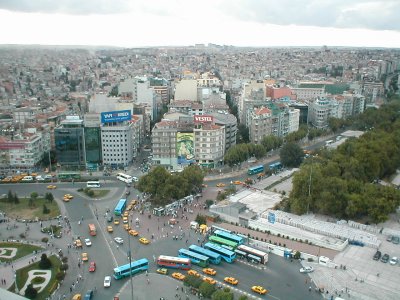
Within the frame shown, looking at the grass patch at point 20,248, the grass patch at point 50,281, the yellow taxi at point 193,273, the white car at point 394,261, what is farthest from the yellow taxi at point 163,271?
the white car at point 394,261

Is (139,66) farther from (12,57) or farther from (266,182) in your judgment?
(266,182)

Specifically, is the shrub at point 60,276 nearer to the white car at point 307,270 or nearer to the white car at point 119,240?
the white car at point 119,240

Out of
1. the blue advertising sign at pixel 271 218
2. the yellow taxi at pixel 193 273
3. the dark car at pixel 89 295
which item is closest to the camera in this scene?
the dark car at pixel 89 295

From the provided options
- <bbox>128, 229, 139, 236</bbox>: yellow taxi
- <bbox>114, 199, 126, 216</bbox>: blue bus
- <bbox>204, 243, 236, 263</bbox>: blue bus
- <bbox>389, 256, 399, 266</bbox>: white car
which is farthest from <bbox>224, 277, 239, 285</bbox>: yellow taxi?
<bbox>114, 199, 126, 216</bbox>: blue bus

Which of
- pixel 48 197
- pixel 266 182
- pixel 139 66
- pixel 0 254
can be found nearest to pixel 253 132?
pixel 266 182

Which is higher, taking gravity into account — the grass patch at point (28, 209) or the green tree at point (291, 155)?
the green tree at point (291, 155)

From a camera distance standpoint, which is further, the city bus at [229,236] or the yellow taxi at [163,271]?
the city bus at [229,236]

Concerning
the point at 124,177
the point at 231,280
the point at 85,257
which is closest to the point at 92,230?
the point at 85,257
